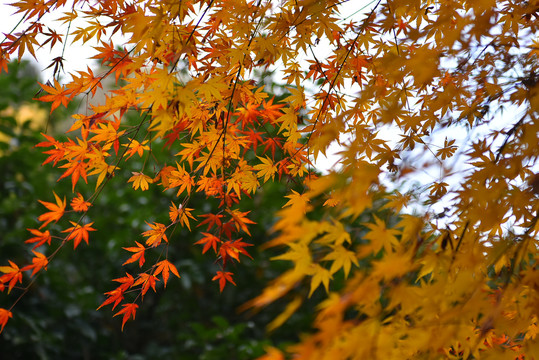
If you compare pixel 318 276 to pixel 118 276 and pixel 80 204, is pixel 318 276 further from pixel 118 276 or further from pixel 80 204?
pixel 118 276

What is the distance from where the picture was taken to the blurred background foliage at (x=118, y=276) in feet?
9.48

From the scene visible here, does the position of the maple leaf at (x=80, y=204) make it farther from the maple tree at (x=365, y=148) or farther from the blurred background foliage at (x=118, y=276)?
the blurred background foliage at (x=118, y=276)

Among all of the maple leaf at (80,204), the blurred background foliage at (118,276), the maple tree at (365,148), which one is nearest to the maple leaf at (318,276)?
the maple tree at (365,148)

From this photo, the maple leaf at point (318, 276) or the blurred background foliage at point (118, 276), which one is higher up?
the blurred background foliage at point (118, 276)

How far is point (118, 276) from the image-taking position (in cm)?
318

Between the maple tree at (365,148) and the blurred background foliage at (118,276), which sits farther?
the blurred background foliage at (118,276)

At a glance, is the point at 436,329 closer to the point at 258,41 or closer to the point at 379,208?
the point at 379,208

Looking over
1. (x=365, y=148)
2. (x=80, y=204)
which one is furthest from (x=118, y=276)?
(x=365, y=148)

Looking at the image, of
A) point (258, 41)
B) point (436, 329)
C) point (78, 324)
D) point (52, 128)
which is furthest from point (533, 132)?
point (52, 128)

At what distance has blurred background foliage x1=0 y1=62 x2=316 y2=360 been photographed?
2891 mm

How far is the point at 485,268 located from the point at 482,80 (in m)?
0.49

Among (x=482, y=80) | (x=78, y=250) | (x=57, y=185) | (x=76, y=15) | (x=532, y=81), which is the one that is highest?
(x=57, y=185)

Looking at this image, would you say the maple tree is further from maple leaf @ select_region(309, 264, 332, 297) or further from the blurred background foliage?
the blurred background foliage

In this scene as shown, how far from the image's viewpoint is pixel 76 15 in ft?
3.85
